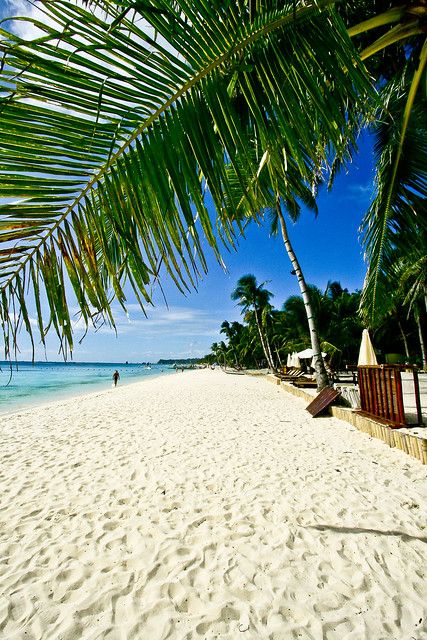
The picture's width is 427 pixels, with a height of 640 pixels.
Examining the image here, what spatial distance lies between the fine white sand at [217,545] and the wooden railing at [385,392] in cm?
85

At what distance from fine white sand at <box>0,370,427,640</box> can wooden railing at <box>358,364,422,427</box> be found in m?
0.85

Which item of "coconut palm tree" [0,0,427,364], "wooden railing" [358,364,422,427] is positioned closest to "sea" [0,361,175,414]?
"coconut palm tree" [0,0,427,364]

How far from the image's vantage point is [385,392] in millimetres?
6250

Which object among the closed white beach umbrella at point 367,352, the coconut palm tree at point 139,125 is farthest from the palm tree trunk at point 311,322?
the coconut palm tree at point 139,125

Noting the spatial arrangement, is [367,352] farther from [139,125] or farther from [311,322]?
[139,125]

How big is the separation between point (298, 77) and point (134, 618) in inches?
120

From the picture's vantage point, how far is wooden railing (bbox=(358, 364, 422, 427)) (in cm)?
582

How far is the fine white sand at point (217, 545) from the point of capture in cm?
211

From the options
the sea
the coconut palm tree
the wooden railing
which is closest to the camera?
the coconut palm tree

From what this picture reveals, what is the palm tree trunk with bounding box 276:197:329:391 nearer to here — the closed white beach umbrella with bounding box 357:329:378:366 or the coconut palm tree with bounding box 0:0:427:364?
the closed white beach umbrella with bounding box 357:329:378:366

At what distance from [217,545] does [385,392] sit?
472cm

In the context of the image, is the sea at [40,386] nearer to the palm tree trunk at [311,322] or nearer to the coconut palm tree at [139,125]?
the coconut palm tree at [139,125]

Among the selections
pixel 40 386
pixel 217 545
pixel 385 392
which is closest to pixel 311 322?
pixel 385 392

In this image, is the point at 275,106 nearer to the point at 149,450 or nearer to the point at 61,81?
the point at 61,81
